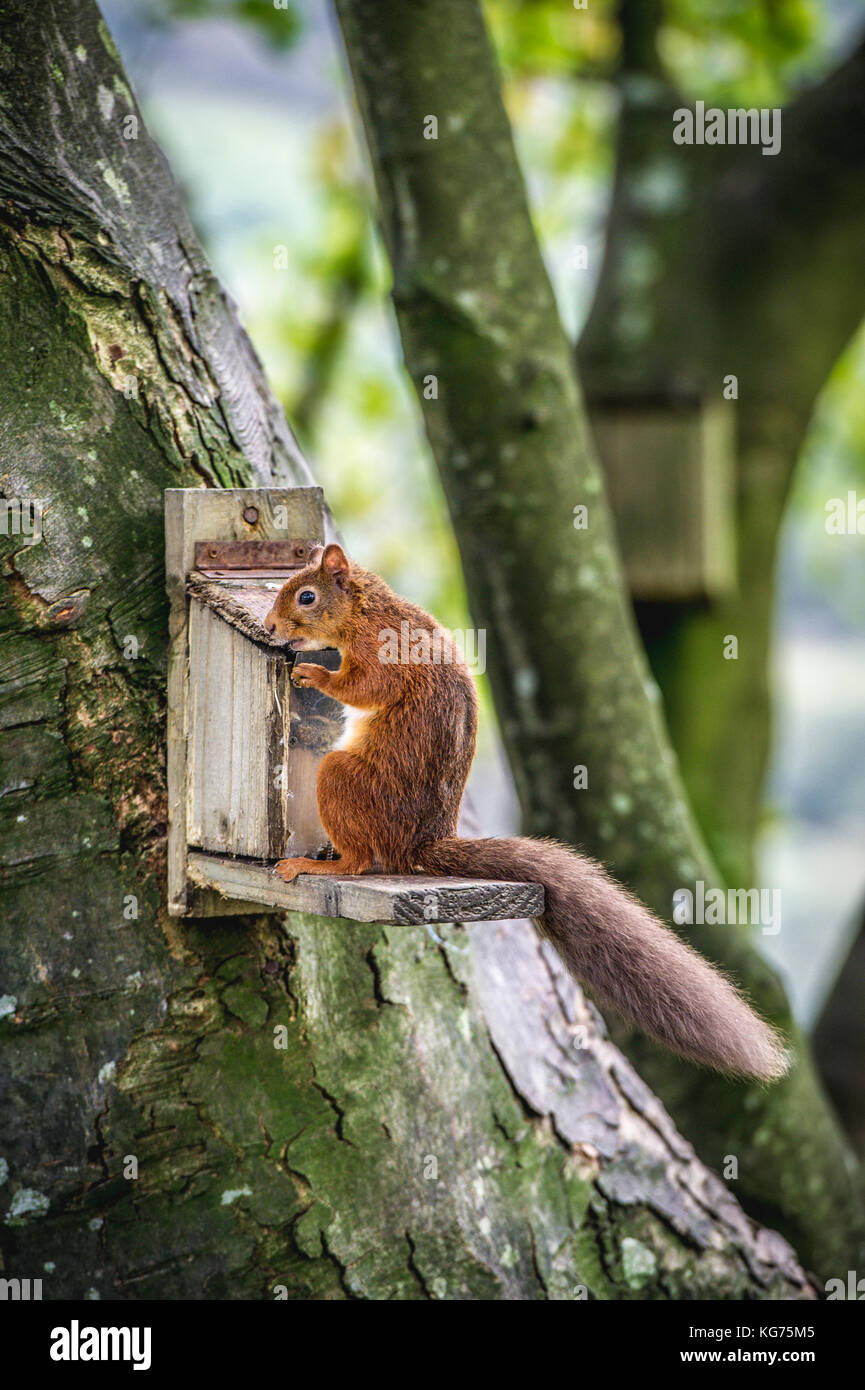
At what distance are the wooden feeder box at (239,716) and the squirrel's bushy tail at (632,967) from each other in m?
0.08

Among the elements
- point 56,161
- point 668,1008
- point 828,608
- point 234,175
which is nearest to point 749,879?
point 668,1008

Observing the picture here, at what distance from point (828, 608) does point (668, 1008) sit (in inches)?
513

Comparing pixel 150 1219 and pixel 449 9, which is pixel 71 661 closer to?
pixel 150 1219

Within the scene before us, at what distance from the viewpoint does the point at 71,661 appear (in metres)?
2.42

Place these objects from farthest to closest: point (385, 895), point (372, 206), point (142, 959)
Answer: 1. point (372, 206)
2. point (142, 959)
3. point (385, 895)

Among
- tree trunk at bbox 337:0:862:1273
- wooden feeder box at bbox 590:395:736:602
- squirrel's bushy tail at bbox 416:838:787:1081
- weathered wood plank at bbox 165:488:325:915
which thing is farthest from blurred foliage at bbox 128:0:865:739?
squirrel's bushy tail at bbox 416:838:787:1081

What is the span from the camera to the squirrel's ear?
2.31 metres

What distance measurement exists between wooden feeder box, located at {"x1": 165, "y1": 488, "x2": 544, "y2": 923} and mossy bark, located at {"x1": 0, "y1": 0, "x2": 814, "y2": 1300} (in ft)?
0.25

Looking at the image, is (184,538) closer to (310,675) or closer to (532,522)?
(310,675)

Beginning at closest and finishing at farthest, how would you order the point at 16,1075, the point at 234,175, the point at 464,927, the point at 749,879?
the point at 16,1075 → the point at 464,927 → the point at 749,879 → the point at 234,175

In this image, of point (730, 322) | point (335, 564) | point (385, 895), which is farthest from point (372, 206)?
point (385, 895)

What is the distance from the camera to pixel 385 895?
6.19ft

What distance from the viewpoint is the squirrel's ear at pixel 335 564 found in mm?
2312

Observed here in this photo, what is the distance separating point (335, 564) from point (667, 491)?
130 inches
